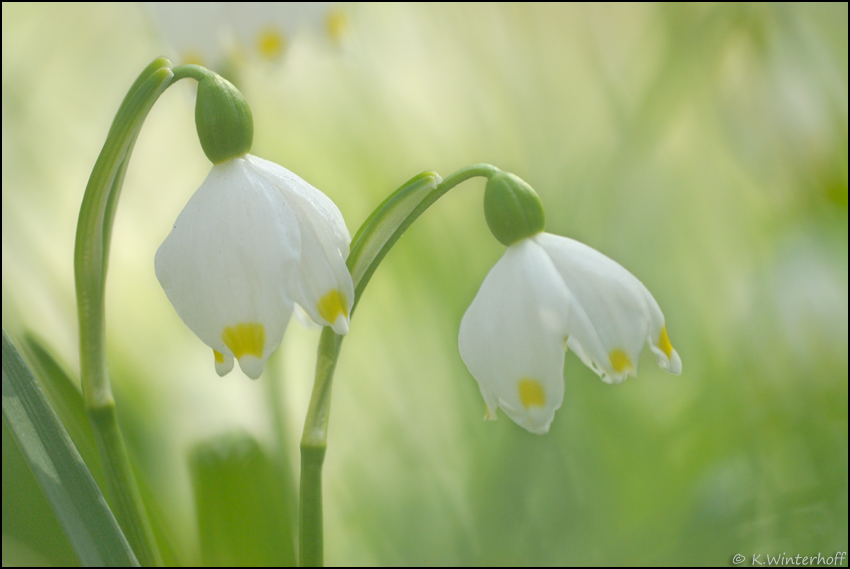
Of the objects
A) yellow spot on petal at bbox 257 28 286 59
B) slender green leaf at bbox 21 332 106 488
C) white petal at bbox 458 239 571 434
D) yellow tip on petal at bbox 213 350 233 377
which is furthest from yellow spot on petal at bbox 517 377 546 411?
yellow spot on petal at bbox 257 28 286 59

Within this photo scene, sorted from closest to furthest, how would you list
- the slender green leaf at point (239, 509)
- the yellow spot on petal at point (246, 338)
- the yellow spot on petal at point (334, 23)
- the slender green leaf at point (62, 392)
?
the yellow spot on petal at point (246, 338) → the slender green leaf at point (62, 392) → the slender green leaf at point (239, 509) → the yellow spot on petal at point (334, 23)

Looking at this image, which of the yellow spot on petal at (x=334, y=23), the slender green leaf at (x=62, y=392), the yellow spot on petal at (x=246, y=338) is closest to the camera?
the yellow spot on petal at (x=246, y=338)

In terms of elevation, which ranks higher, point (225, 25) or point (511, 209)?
point (225, 25)

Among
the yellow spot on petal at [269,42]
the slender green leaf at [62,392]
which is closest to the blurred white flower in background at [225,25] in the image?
the yellow spot on petal at [269,42]

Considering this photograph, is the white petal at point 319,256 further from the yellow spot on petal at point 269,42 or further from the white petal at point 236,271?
the yellow spot on petal at point 269,42

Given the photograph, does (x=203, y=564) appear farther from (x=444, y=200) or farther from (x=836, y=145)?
(x=836, y=145)

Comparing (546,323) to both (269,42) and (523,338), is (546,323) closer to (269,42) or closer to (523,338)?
(523,338)

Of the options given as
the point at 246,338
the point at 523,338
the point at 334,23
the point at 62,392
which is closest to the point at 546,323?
the point at 523,338
